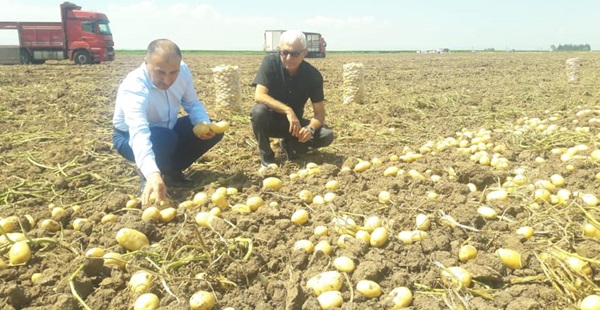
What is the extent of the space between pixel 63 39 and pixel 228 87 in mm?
19101

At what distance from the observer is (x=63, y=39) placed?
22922 millimetres

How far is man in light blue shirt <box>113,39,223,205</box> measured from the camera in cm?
320

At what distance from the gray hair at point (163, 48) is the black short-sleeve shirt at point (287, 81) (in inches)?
58.4

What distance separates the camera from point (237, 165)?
4.98 m

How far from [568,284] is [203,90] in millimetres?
9949

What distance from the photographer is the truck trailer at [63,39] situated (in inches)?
891

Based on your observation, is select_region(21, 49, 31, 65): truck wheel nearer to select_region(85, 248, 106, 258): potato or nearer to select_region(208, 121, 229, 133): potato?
select_region(208, 121, 229, 133): potato

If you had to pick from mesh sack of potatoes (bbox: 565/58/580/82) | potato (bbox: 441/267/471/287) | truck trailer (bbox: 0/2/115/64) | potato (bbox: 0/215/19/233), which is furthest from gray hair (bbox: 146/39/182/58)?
truck trailer (bbox: 0/2/115/64)

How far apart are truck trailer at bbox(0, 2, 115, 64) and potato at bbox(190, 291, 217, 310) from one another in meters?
23.4

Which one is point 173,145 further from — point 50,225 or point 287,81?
point 287,81

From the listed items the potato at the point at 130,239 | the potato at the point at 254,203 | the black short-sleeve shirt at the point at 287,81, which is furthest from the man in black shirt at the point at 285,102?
the potato at the point at 130,239

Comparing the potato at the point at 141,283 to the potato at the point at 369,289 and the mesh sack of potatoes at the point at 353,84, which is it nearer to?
the potato at the point at 369,289

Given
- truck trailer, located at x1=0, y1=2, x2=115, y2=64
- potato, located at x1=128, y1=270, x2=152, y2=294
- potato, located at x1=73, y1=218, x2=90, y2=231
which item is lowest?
potato, located at x1=128, y1=270, x2=152, y2=294

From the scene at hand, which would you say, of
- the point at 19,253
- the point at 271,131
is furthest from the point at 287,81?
the point at 19,253
